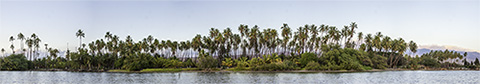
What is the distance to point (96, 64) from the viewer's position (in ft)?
495

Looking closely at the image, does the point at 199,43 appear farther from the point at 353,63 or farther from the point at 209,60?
the point at 353,63

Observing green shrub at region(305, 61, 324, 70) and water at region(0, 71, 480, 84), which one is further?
green shrub at region(305, 61, 324, 70)

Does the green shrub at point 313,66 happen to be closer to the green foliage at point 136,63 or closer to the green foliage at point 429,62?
the green foliage at point 136,63

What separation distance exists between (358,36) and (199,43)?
69.6 metres

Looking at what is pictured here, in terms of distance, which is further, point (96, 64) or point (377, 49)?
point (377, 49)

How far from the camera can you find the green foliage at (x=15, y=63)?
160000mm

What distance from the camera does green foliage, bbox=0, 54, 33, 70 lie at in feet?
525

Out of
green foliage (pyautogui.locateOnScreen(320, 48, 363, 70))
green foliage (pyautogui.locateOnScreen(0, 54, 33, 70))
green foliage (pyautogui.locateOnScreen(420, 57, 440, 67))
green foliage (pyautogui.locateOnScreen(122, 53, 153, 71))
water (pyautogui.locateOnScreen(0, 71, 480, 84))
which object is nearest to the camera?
water (pyautogui.locateOnScreen(0, 71, 480, 84))

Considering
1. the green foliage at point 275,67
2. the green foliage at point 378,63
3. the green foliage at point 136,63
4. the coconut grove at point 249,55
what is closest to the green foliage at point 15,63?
the coconut grove at point 249,55

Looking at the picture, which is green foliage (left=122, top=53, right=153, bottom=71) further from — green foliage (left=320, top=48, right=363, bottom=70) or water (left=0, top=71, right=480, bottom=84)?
green foliage (left=320, top=48, right=363, bottom=70)

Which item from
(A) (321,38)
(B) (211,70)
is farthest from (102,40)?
(A) (321,38)

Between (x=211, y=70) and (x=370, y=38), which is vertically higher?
(x=370, y=38)

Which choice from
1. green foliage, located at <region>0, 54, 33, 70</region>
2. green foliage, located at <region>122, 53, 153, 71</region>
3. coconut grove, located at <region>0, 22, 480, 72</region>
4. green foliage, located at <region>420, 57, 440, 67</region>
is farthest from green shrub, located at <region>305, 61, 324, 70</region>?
green foliage, located at <region>0, 54, 33, 70</region>

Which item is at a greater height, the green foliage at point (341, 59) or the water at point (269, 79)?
the green foliage at point (341, 59)
